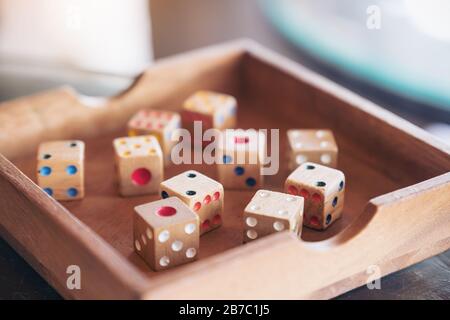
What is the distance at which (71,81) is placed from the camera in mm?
2268

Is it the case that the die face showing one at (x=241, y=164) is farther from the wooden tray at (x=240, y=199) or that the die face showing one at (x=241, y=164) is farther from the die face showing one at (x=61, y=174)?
the die face showing one at (x=61, y=174)

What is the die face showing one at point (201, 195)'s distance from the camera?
1.31m

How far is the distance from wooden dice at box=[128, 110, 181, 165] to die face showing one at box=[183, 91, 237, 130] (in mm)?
33

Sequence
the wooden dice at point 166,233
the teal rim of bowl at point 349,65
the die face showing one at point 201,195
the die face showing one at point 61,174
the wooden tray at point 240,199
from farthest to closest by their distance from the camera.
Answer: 1. the teal rim of bowl at point 349,65
2. the die face showing one at point 61,174
3. the die face showing one at point 201,195
4. the wooden dice at point 166,233
5. the wooden tray at point 240,199

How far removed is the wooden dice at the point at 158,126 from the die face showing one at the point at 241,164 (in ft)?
0.49

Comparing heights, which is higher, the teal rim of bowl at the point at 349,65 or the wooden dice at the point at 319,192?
the wooden dice at the point at 319,192

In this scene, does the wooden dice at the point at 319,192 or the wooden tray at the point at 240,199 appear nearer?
the wooden tray at the point at 240,199

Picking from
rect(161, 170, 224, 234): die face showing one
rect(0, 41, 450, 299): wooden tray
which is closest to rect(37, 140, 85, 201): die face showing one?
rect(0, 41, 450, 299): wooden tray

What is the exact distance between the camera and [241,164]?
146 cm

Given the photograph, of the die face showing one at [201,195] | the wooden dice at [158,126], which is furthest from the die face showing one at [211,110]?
the die face showing one at [201,195]

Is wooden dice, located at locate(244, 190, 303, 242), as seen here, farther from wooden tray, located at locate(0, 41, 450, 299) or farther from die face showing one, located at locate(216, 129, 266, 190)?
die face showing one, located at locate(216, 129, 266, 190)

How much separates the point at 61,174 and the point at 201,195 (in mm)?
279

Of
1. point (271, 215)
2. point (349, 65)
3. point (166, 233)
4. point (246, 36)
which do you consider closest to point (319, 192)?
point (271, 215)

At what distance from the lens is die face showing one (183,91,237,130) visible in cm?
165
